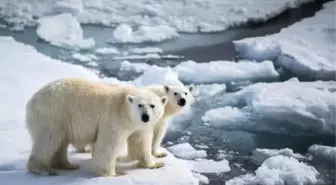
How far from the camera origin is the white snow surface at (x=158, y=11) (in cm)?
923

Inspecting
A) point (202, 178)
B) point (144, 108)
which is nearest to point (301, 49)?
point (202, 178)

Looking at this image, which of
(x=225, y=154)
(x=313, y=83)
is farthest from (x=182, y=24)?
(x=225, y=154)

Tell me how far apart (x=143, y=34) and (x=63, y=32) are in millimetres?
1175

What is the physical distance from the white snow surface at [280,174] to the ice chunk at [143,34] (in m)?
4.17

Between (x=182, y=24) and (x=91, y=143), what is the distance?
529 centimetres

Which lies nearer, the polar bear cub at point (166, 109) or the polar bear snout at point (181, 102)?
the polar bear cub at point (166, 109)

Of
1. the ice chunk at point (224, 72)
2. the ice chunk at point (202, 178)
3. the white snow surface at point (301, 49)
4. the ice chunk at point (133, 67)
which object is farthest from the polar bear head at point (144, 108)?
the white snow surface at point (301, 49)

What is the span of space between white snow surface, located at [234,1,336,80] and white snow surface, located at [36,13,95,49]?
221 cm

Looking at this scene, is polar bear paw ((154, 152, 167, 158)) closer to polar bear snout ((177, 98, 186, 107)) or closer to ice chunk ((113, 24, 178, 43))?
polar bear snout ((177, 98, 186, 107))

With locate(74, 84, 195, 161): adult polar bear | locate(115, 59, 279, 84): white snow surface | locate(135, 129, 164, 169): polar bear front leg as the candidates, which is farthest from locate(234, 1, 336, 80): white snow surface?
locate(135, 129, 164, 169): polar bear front leg

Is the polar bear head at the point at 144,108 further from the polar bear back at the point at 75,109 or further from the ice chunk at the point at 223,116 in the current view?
the ice chunk at the point at 223,116

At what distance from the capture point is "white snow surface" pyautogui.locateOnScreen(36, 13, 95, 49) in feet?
25.7

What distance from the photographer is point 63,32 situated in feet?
26.9

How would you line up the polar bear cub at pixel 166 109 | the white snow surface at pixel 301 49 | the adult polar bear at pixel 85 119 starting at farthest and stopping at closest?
the white snow surface at pixel 301 49 → the polar bear cub at pixel 166 109 → the adult polar bear at pixel 85 119
